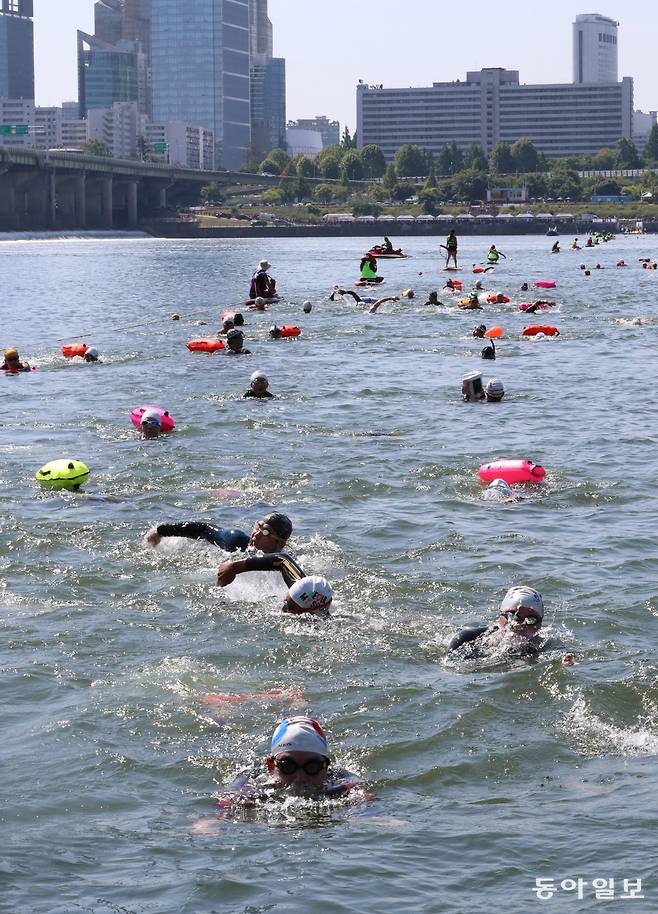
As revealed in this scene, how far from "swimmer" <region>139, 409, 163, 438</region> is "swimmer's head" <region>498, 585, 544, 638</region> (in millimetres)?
12730

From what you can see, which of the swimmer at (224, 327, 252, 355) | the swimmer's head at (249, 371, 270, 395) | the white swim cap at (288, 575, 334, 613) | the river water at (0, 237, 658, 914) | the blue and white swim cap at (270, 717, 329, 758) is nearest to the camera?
the river water at (0, 237, 658, 914)

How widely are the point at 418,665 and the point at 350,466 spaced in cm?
976

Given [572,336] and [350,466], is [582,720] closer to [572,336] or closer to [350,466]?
[350,466]

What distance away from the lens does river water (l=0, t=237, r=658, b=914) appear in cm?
992

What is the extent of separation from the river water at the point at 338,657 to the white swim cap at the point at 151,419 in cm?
36

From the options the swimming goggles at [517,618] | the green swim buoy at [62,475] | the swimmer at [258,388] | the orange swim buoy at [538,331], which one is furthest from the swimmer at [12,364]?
the swimming goggles at [517,618]

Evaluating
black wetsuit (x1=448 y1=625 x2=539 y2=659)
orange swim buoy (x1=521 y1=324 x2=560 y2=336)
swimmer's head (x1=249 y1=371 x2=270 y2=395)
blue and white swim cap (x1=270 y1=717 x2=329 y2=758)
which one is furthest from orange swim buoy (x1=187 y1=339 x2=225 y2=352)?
blue and white swim cap (x1=270 y1=717 x2=329 y2=758)

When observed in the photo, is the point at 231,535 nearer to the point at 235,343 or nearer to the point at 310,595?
the point at 310,595

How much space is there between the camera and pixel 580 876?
31.8 feet

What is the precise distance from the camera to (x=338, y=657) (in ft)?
46.5

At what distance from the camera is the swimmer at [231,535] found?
16062 mm

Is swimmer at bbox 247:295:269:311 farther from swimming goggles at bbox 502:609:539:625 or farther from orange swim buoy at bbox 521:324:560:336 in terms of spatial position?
swimming goggles at bbox 502:609:539:625

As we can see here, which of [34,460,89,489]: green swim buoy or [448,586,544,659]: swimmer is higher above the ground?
[34,460,89,489]: green swim buoy

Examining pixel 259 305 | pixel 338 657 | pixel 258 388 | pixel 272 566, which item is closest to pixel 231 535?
pixel 272 566
